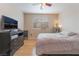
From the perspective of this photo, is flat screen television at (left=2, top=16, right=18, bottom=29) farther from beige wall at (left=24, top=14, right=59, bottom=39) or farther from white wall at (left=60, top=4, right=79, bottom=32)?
white wall at (left=60, top=4, right=79, bottom=32)

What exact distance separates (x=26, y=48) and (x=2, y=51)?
0.87ft

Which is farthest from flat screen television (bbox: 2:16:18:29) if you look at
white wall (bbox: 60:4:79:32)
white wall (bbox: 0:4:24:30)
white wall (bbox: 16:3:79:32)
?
white wall (bbox: 60:4:79:32)

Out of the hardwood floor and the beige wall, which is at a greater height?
the beige wall

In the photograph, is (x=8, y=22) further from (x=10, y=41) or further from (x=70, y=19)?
(x=70, y=19)

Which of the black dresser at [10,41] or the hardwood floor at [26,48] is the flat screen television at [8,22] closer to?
the black dresser at [10,41]

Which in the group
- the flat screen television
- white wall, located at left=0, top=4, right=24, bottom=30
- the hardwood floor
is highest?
white wall, located at left=0, top=4, right=24, bottom=30

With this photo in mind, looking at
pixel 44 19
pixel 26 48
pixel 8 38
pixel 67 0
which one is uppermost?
pixel 67 0

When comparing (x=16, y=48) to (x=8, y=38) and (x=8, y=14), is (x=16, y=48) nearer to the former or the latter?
(x=8, y=38)

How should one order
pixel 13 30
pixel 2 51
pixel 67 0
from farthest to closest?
pixel 13 30
pixel 2 51
pixel 67 0

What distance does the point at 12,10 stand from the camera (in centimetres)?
103

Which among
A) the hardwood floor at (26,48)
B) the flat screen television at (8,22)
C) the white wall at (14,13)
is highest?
the white wall at (14,13)

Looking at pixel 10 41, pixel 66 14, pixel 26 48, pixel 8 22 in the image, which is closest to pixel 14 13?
pixel 8 22

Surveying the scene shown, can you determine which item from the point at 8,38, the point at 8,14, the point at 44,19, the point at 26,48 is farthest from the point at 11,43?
the point at 44,19

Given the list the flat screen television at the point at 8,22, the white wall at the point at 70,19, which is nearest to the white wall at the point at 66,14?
the white wall at the point at 70,19
